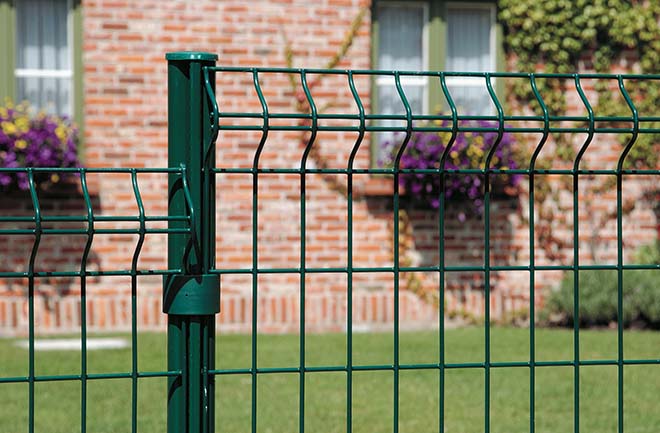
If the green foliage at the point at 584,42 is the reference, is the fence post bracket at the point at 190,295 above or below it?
below

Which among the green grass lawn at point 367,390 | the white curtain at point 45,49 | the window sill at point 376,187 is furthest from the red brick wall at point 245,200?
the green grass lawn at point 367,390

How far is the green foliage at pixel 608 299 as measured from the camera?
8.91m

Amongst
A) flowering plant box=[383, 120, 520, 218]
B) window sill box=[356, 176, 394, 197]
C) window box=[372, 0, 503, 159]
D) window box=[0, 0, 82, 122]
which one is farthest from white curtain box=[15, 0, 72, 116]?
flowering plant box=[383, 120, 520, 218]

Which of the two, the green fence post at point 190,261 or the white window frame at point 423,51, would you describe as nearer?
the green fence post at point 190,261

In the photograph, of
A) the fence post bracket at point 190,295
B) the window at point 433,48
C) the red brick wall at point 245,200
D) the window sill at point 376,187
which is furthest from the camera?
the window at point 433,48

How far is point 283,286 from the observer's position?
29.9 ft

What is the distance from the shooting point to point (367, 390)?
6.45 metres

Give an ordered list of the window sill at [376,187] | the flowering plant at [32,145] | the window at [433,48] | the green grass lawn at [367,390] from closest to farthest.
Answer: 1. the green grass lawn at [367,390]
2. the flowering plant at [32,145]
3. the window sill at [376,187]
4. the window at [433,48]

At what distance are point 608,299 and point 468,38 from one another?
2.58 metres

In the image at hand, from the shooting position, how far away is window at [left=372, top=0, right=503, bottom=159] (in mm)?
9555

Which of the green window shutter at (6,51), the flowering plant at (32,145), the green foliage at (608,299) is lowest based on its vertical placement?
the green foliage at (608,299)

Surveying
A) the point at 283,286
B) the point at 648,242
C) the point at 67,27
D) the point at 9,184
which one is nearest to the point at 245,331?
Answer: the point at 283,286

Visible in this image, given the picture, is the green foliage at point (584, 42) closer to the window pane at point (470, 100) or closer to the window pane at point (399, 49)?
the window pane at point (470, 100)

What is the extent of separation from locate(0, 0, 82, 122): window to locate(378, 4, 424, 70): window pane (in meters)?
2.57
